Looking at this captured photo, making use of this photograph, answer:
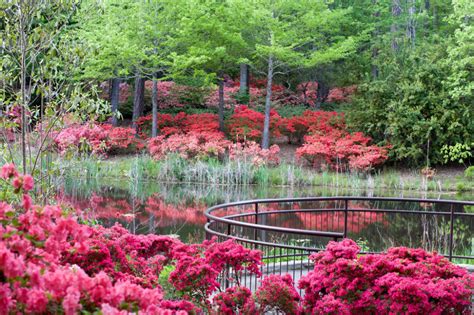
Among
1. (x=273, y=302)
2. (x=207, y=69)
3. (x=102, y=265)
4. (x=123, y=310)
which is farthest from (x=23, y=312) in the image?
Answer: (x=207, y=69)

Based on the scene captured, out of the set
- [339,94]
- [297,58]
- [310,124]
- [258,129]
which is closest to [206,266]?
[297,58]

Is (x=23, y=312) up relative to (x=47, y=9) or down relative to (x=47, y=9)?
down

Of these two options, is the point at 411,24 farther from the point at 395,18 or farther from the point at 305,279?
the point at 305,279

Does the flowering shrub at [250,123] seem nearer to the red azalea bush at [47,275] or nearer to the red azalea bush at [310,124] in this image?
the red azalea bush at [310,124]

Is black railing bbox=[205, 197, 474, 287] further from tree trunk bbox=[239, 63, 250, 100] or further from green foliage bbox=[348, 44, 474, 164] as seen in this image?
tree trunk bbox=[239, 63, 250, 100]

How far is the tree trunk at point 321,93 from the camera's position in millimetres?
29748

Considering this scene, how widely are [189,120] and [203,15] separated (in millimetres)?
5126

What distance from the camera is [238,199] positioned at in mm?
17125

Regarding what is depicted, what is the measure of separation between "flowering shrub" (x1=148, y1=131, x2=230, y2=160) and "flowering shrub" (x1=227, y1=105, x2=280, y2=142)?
1142 mm

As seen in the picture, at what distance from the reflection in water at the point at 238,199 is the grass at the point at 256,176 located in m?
0.51

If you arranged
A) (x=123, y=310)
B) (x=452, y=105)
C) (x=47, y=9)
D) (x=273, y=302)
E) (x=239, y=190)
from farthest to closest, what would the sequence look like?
(x=452, y=105) < (x=239, y=190) < (x=47, y=9) < (x=273, y=302) < (x=123, y=310)

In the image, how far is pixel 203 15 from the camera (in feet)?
75.3

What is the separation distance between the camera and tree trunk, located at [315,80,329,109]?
1171 inches

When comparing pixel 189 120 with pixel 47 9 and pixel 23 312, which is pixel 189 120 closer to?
pixel 47 9
